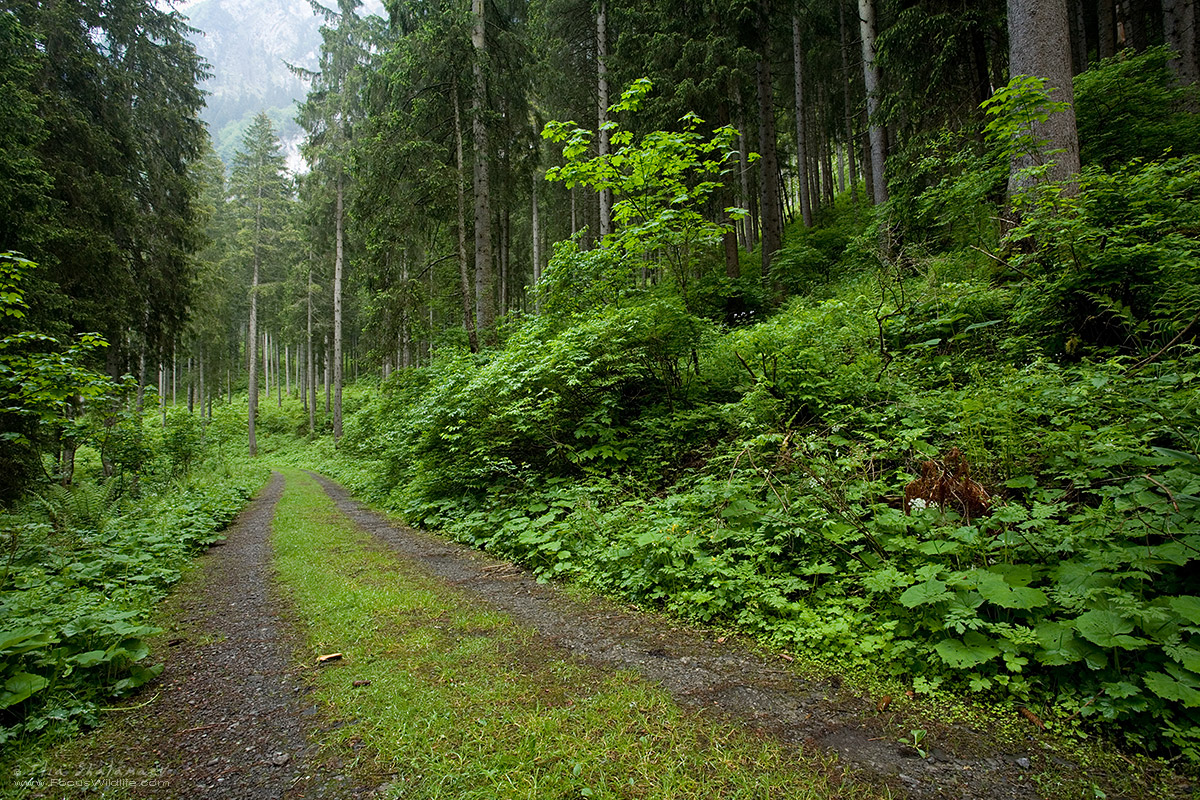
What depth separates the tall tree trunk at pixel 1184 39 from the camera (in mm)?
9086

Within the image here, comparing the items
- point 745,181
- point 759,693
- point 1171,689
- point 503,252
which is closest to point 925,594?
point 1171,689

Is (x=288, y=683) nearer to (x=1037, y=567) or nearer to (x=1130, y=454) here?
(x=1037, y=567)

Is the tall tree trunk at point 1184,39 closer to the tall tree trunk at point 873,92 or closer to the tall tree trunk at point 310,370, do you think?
the tall tree trunk at point 873,92

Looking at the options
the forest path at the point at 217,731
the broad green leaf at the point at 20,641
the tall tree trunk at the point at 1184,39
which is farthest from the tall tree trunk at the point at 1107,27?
the broad green leaf at the point at 20,641

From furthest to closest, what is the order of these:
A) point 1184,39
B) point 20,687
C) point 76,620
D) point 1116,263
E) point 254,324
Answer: point 254,324, point 1184,39, point 1116,263, point 76,620, point 20,687

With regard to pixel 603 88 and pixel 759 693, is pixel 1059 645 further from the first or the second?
pixel 603 88

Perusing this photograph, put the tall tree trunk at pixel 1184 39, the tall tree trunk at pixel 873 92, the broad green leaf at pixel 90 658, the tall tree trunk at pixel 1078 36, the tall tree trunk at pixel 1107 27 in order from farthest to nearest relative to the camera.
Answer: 1. the tall tree trunk at pixel 1078 36
2. the tall tree trunk at pixel 1107 27
3. the tall tree trunk at pixel 873 92
4. the tall tree trunk at pixel 1184 39
5. the broad green leaf at pixel 90 658

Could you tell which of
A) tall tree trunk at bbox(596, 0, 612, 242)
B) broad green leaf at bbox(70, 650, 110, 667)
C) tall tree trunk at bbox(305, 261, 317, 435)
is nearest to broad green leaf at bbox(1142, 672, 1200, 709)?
broad green leaf at bbox(70, 650, 110, 667)

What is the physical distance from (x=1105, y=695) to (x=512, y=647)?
3.03 meters

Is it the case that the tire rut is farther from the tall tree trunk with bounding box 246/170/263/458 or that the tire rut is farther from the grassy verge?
the tall tree trunk with bounding box 246/170/263/458

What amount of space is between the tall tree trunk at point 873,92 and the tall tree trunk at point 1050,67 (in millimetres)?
5180

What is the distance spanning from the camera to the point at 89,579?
4.34 metres

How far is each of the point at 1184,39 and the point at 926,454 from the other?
42.6ft

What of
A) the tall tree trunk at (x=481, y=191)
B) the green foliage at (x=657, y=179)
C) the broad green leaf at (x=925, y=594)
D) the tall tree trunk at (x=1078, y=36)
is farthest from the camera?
the tall tree trunk at (x=1078, y=36)
